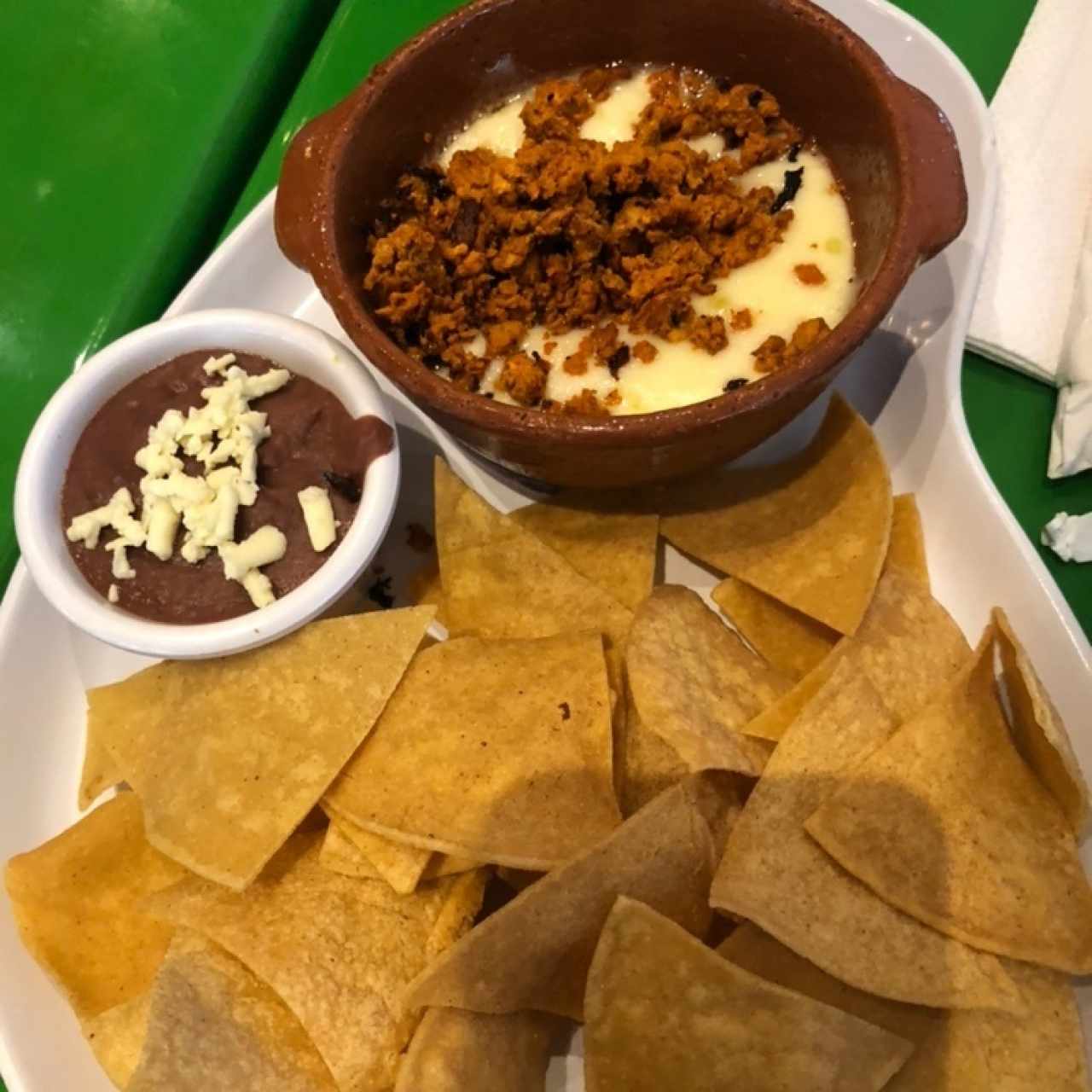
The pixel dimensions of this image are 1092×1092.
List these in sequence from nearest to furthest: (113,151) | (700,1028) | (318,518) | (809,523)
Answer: (700,1028), (318,518), (809,523), (113,151)

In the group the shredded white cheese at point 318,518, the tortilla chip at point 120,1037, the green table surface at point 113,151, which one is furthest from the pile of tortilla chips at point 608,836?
the green table surface at point 113,151

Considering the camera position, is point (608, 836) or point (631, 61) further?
point (631, 61)

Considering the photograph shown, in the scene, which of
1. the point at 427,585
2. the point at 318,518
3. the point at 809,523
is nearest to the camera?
the point at 318,518

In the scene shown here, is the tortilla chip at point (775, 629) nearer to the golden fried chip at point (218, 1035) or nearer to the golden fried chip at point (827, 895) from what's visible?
the golden fried chip at point (827, 895)

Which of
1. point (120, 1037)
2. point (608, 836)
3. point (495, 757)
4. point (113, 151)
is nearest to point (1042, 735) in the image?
point (608, 836)

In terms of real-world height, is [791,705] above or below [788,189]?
below

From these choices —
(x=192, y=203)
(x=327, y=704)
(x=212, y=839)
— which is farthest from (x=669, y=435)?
(x=192, y=203)

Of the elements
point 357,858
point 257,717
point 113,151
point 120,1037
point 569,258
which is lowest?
point 120,1037

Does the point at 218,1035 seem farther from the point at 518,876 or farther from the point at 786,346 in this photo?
the point at 786,346
